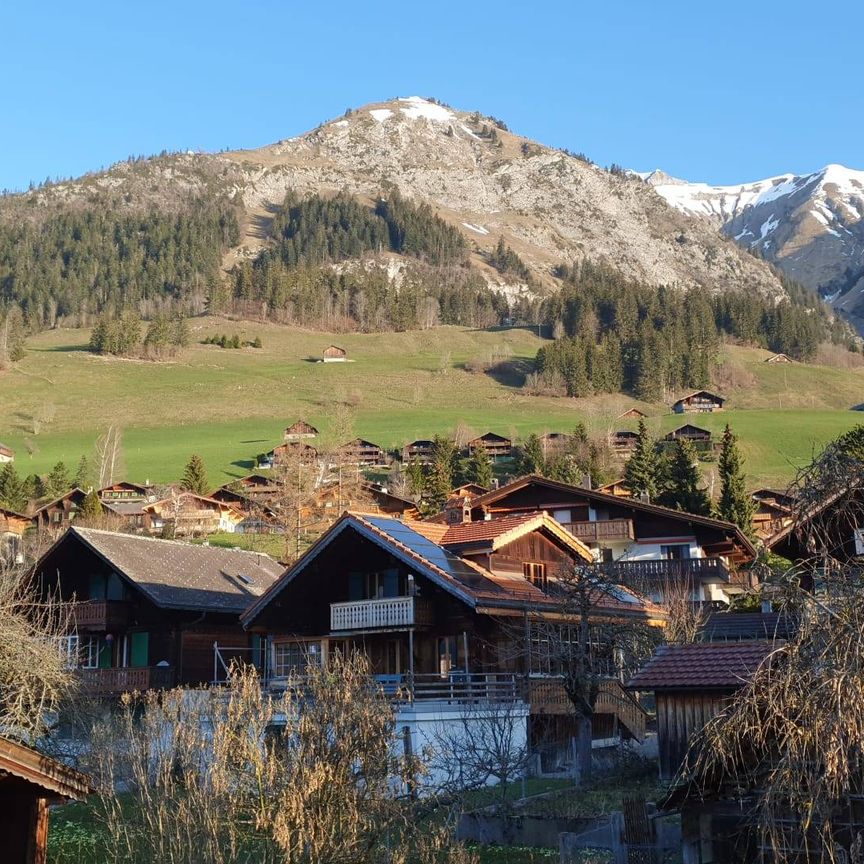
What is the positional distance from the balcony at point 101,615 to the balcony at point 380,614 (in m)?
8.92

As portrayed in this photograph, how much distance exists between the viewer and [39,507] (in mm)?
95062

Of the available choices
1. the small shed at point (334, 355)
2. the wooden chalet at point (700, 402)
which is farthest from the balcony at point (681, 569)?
the small shed at point (334, 355)

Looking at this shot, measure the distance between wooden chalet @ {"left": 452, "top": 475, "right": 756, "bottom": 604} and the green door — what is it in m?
25.1

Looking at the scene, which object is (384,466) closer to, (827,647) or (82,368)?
(82,368)

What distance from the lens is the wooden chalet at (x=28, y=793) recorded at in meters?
13.6

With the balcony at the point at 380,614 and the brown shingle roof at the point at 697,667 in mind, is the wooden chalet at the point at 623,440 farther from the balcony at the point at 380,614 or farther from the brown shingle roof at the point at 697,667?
the brown shingle roof at the point at 697,667

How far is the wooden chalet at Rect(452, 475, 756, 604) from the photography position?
200 feet

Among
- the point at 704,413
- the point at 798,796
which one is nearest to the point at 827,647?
Result: the point at 798,796

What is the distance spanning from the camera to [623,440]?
11862 centimetres

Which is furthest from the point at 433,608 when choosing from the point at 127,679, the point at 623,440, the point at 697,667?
the point at 623,440

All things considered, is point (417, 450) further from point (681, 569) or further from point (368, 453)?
point (681, 569)

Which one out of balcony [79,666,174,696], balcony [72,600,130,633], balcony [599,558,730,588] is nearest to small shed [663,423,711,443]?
balcony [599,558,730,588]

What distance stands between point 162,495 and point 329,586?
65.8m

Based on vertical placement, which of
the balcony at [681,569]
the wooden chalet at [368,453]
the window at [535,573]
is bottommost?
the window at [535,573]
